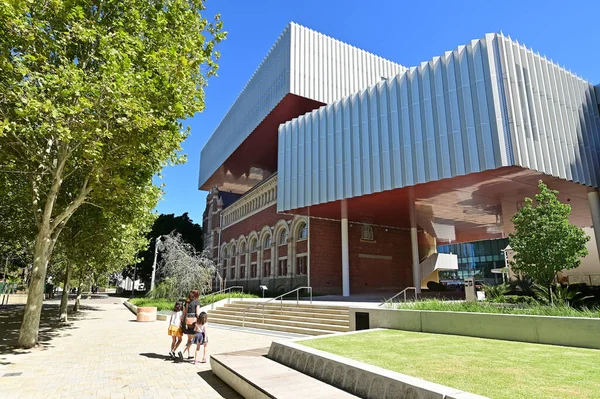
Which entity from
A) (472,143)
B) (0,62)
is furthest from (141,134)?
(472,143)

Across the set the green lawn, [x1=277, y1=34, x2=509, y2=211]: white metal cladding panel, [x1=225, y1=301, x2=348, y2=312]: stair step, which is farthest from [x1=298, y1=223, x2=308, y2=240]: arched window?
the green lawn

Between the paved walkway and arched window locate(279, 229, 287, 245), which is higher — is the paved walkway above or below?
below

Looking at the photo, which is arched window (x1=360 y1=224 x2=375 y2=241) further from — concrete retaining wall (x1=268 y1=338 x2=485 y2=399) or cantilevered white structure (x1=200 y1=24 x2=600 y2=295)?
concrete retaining wall (x1=268 y1=338 x2=485 y2=399)

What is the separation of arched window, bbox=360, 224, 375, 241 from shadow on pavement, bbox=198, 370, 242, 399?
24833 mm

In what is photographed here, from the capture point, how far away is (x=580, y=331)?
7695mm

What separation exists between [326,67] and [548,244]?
26.3 metres

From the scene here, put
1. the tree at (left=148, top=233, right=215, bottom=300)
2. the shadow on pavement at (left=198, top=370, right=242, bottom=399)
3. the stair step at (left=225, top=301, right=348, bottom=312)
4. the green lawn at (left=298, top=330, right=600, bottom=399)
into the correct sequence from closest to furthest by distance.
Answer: the green lawn at (left=298, top=330, right=600, bottom=399)
the shadow on pavement at (left=198, top=370, right=242, bottom=399)
the stair step at (left=225, top=301, right=348, bottom=312)
the tree at (left=148, top=233, right=215, bottom=300)

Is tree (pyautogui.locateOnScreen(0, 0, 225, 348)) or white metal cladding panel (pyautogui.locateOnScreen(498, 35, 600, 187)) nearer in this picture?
tree (pyautogui.locateOnScreen(0, 0, 225, 348))

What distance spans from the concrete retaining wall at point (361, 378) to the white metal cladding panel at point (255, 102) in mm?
27836

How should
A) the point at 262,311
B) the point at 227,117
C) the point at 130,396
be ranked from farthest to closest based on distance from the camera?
the point at 227,117 → the point at 262,311 → the point at 130,396

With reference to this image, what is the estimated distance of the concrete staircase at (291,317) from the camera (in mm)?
14648

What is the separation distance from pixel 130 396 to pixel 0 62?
8339 mm

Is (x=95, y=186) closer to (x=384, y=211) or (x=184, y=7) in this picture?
(x=184, y=7)

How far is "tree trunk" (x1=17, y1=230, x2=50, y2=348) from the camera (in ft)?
37.8
